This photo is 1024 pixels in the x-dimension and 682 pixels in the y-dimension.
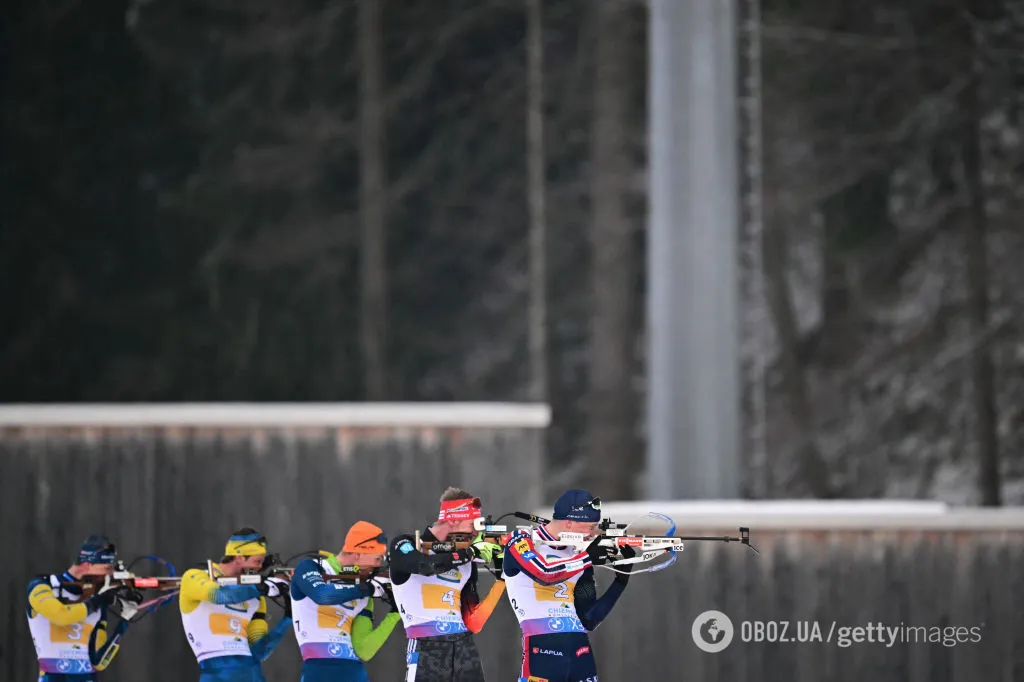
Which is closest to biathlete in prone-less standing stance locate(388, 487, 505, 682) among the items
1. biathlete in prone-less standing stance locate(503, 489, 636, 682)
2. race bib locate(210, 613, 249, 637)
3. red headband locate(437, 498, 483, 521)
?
red headband locate(437, 498, 483, 521)

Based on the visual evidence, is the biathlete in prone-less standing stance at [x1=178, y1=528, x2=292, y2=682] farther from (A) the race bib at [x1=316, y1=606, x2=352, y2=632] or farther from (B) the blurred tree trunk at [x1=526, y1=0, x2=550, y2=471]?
(B) the blurred tree trunk at [x1=526, y1=0, x2=550, y2=471]

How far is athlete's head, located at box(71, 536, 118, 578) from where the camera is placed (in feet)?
41.0

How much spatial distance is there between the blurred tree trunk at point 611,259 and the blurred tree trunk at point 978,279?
531cm

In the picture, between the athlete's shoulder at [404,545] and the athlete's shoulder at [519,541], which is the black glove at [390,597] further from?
the athlete's shoulder at [519,541]

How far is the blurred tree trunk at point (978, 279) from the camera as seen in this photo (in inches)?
1068

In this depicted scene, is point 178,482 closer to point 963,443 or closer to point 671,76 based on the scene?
point 671,76

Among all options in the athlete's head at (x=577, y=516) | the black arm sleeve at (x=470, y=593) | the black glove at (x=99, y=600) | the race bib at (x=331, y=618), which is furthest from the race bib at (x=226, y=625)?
the athlete's head at (x=577, y=516)

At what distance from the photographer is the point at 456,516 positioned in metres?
11.1

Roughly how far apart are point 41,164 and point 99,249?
5.78ft

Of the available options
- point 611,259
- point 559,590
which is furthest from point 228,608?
point 611,259

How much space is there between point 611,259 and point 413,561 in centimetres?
1604

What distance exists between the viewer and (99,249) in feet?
100

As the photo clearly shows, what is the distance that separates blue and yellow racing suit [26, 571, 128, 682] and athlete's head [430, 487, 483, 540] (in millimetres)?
2886

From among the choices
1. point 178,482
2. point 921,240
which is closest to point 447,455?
point 178,482
